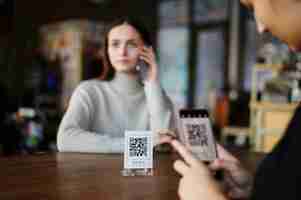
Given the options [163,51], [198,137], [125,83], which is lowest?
[198,137]

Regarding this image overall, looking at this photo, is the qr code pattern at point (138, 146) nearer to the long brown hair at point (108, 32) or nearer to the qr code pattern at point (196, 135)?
the qr code pattern at point (196, 135)

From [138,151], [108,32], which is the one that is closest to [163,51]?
[108,32]

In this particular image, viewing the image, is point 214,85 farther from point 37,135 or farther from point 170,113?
point 170,113

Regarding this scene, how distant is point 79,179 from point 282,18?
0.78 metres

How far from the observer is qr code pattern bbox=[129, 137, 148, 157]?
1.28 metres

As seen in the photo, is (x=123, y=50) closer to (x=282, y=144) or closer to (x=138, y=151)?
(x=138, y=151)

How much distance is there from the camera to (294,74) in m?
4.35

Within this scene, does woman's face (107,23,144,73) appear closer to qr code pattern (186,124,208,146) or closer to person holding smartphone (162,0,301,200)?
qr code pattern (186,124,208,146)

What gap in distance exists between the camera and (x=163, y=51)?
7656mm

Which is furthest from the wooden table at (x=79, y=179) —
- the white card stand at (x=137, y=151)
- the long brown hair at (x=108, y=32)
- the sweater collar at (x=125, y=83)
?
the long brown hair at (x=108, y=32)

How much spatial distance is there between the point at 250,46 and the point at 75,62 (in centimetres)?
255

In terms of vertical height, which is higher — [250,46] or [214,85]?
[250,46]

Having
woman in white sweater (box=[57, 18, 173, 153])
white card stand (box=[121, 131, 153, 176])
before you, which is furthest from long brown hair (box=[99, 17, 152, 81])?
white card stand (box=[121, 131, 153, 176])

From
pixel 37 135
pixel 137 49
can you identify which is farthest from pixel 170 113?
pixel 37 135
